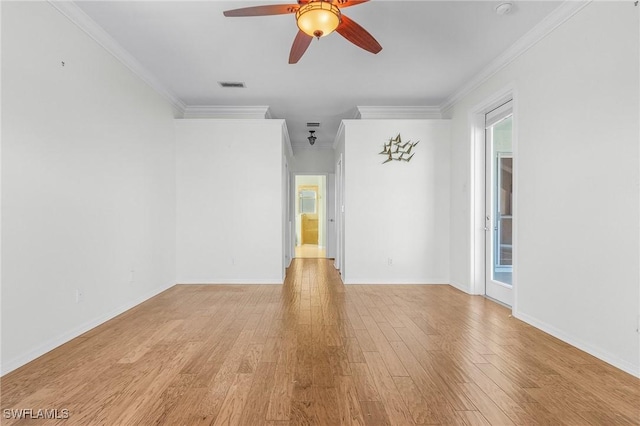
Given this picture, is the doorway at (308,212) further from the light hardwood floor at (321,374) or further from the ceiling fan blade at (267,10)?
the ceiling fan blade at (267,10)

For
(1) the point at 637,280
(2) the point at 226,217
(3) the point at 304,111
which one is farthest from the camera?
(3) the point at 304,111

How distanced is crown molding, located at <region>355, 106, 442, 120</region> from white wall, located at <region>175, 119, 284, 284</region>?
4.60ft

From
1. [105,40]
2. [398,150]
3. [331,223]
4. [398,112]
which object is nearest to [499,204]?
[398,150]

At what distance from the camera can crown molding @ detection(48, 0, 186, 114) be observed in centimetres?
262

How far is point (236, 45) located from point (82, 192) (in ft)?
6.65

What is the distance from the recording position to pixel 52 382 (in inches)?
77.9

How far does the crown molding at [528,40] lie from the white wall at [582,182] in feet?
0.18

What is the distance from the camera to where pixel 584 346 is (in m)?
2.46

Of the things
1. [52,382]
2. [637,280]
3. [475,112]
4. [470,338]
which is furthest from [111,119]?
[637,280]

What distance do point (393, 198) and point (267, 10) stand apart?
135 inches

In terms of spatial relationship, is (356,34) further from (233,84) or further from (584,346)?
(584,346)

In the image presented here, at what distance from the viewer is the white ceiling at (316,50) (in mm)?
2758

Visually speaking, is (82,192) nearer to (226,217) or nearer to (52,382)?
(52,382)

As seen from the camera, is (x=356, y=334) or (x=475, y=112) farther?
(x=475, y=112)
